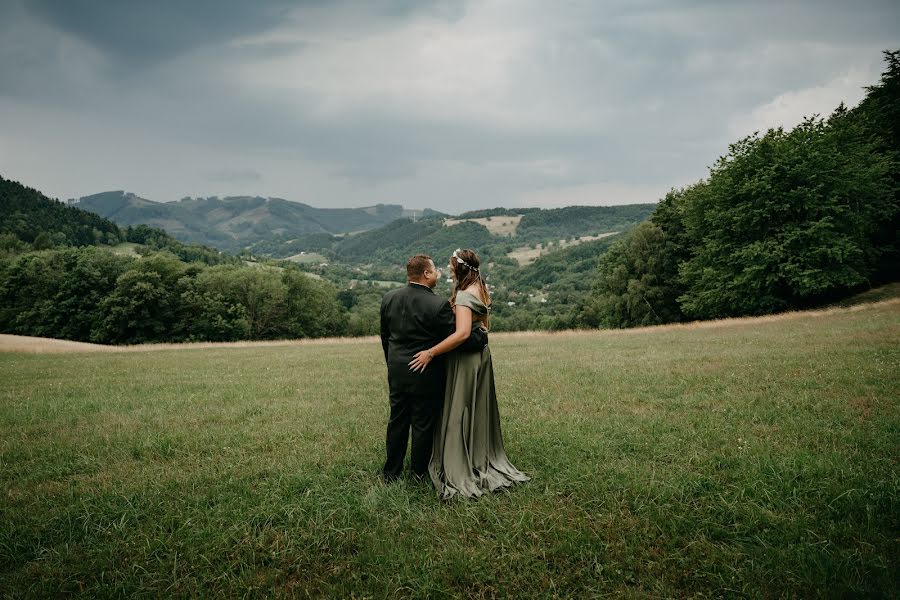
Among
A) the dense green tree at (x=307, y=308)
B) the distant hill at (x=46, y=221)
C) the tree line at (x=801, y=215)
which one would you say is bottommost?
the dense green tree at (x=307, y=308)

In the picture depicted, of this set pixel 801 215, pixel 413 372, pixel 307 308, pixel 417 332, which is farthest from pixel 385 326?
pixel 307 308

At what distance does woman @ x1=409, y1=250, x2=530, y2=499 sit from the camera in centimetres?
613

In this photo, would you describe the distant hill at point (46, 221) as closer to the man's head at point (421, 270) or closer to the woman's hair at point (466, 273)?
the man's head at point (421, 270)

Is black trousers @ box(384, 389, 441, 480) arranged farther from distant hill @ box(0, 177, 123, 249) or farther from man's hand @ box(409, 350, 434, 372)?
distant hill @ box(0, 177, 123, 249)

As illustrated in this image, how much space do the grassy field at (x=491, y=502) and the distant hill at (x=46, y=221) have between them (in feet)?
425

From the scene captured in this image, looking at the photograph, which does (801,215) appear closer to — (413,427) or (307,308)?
(413,427)

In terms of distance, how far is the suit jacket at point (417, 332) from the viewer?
6160 mm

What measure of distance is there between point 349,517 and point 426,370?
6.48 feet

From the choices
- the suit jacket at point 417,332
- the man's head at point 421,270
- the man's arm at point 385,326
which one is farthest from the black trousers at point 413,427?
the man's head at point 421,270

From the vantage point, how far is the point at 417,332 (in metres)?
6.24

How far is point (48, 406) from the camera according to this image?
11773 millimetres

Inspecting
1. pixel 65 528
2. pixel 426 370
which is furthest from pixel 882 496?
pixel 65 528

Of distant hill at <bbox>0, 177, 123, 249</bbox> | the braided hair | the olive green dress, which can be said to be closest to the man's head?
the braided hair

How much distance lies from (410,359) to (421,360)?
0.22m
